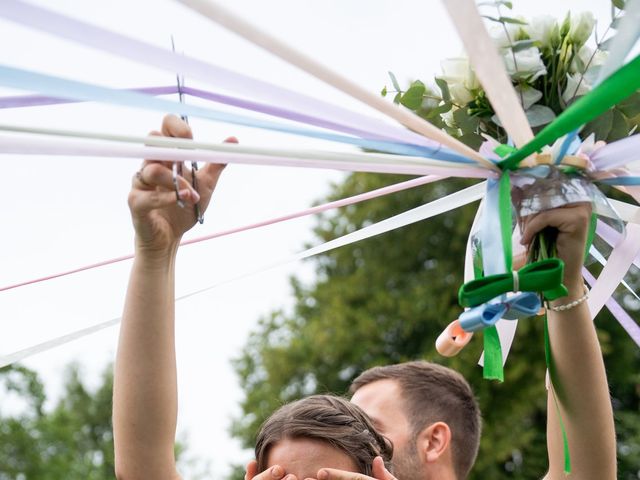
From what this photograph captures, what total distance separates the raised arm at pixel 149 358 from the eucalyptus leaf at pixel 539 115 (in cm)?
87

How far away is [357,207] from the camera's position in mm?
21047

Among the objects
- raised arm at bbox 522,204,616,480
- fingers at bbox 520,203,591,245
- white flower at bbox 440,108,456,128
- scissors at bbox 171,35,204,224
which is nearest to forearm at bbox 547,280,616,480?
raised arm at bbox 522,204,616,480

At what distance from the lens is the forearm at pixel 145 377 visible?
2521 millimetres

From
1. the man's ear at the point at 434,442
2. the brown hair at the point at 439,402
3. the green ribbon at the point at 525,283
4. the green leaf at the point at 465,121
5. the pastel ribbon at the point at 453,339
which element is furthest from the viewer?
the brown hair at the point at 439,402

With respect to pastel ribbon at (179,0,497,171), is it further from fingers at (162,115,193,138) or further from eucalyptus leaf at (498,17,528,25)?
eucalyptus leaf at (498,17,528,25)

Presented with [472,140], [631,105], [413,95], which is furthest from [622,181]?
[413,95]

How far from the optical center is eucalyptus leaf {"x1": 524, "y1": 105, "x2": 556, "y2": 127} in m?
2.66

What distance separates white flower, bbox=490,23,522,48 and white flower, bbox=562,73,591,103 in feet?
0.62

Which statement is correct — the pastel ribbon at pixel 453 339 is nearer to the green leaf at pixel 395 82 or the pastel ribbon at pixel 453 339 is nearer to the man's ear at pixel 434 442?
the green leaf at pixel 395 82

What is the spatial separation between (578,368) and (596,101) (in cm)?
87

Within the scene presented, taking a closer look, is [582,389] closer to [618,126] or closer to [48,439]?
[618,126]

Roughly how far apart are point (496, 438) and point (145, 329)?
16.0 metres

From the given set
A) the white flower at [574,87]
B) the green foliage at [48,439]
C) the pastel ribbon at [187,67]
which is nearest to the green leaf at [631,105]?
the white flower at [574,87]

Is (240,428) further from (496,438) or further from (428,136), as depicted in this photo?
(428,136)
